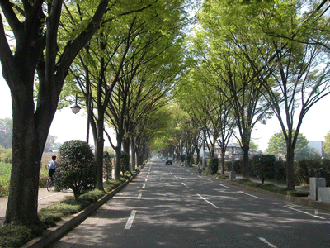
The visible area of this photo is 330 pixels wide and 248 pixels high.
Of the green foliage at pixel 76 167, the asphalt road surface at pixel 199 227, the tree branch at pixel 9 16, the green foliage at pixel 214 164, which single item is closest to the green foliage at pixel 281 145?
the green foliage at pixel 214 164

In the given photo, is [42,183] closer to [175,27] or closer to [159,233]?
[175,27]

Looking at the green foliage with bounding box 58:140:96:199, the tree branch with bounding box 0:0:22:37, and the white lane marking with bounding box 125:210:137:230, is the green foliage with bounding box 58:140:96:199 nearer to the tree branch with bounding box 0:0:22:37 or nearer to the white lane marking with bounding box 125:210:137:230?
the white lane marking with bounding box 125:210:137:230

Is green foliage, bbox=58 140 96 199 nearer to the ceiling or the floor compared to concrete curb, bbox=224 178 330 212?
nearer to the ceiling

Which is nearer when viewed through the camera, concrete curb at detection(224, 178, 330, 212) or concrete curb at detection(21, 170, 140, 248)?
concrete curb at detection(21, 170, 140, 248)

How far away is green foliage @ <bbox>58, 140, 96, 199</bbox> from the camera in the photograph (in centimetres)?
1045

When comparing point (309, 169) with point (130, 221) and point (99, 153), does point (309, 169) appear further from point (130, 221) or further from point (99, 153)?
point (130, 221)

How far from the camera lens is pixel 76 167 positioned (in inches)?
416

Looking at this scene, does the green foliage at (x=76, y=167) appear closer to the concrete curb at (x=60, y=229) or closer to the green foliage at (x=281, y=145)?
the concrete curb at (x=60, y=229)

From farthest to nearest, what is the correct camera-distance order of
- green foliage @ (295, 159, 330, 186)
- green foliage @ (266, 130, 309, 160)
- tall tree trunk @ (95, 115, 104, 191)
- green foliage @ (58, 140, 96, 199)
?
green foliage @ (266, 130, 309, 160) → green foliage @ (295, 159, 330, 186) → tall tree trunk @ (95, 115, 104, 191) → green foliage @ (58, 140, 96, 199)

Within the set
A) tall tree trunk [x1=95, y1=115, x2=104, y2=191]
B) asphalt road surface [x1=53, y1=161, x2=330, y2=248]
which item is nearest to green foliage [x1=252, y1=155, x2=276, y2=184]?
asphalt road surface [x1=53, y1=161, x2=330, y2=248]

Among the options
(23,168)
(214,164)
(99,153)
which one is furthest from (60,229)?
(214,164)

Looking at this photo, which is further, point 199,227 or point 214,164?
point 214,164

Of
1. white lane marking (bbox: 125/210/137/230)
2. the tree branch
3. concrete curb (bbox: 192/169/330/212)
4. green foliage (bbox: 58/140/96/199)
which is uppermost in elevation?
the tree branch

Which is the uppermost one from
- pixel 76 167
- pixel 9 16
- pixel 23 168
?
pixel 9 16
